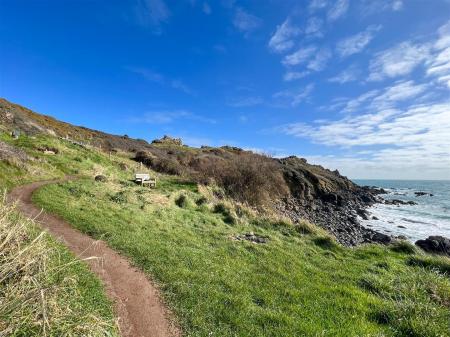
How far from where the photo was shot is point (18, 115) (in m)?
47.6

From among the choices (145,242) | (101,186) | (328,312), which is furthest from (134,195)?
(328,312)

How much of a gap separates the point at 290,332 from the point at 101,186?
54.2ft

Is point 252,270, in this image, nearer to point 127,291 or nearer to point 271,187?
point 127,291

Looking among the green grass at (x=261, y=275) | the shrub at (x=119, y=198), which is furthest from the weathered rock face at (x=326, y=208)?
the shrub at (x=119, y=198)

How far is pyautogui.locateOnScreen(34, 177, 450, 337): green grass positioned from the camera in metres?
6.98

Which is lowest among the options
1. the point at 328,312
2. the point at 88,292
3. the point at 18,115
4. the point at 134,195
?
the point at 328,312

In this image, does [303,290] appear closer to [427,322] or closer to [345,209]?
[427,322]

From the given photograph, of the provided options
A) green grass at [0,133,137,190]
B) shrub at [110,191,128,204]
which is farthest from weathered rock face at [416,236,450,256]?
green grass at [0,133,137,190]

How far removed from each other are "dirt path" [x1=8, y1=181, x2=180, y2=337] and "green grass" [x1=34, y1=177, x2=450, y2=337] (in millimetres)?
326

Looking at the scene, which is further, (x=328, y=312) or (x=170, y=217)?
(x=170, y=217)

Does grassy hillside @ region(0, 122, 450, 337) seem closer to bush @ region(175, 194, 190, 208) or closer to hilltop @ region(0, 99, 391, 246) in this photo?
A: bush @ region(175, 194, 190, 208)

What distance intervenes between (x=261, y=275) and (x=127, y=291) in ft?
14.0

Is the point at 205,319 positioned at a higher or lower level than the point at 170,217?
lower

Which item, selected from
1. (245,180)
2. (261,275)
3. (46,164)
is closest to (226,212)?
(261,275)
